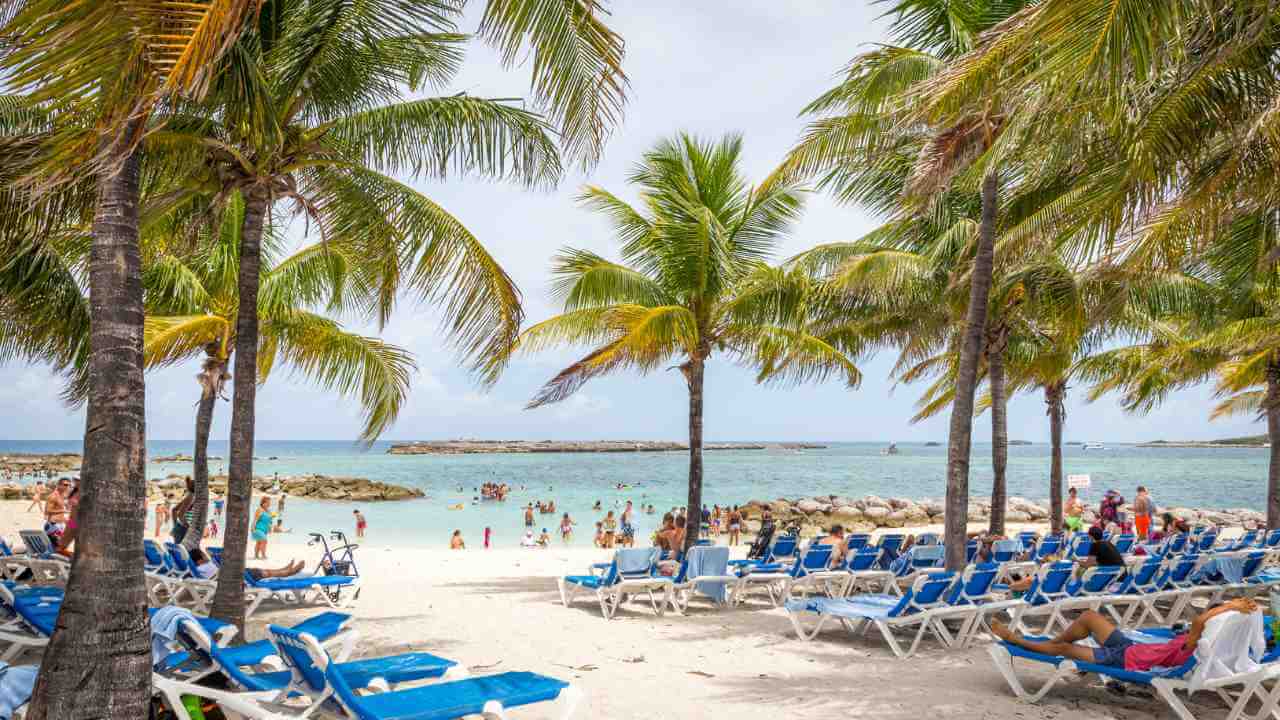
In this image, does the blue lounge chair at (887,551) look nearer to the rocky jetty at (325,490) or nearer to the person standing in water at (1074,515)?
the person standing in water at (1074,515)

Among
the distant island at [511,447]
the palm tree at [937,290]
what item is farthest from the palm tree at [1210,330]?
the distant island at [511,447]

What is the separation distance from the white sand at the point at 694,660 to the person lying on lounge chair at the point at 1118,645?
0.38 meters

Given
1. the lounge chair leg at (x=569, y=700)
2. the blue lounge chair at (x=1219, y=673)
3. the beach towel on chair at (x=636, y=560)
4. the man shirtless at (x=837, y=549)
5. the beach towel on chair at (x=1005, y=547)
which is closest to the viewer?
the lounge chair leg at (x=569, y=700)

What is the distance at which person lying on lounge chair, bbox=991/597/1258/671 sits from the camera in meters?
5.59

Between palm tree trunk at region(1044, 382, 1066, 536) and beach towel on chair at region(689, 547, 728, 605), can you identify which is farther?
palm tree trunk at region(1044, 382, 1066, 536)

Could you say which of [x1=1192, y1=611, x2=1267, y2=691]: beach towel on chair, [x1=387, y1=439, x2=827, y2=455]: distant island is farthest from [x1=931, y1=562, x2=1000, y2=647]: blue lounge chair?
[x1=387, y1=439, x2=827, y2=455]: distant island

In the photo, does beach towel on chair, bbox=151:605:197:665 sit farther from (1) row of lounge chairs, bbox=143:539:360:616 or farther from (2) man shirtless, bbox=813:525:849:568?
(2) man shirtless, bbox=813:525:849:568

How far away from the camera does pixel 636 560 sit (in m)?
10.0

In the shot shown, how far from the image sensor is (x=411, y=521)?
1446 inches

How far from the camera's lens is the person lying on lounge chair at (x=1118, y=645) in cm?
559

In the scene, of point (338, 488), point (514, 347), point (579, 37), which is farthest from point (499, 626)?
point (338, 488)

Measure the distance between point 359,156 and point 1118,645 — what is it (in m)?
7.32

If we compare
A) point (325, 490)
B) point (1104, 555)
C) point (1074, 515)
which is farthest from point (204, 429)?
Result: point (325, 490)

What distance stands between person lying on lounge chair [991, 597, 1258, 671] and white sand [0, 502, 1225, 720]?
1.23ft
